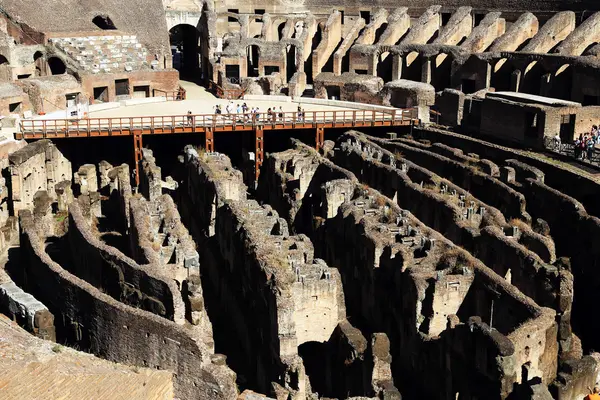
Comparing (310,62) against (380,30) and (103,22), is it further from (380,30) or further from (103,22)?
(103,22)

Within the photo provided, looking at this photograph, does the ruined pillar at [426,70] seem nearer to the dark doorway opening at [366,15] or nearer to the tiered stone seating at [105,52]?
the dark doorway opening at [366,15]

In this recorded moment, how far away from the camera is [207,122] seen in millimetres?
42719

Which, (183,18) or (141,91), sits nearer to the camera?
(141,91)

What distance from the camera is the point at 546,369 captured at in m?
20.8

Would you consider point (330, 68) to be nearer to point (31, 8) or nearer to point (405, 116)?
point (405, 116)

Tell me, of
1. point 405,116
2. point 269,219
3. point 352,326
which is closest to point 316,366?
point 352,326

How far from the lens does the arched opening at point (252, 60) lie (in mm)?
55800

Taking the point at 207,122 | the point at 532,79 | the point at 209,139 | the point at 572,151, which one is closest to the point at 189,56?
the point at 207,122

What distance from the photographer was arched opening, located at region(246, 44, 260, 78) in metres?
55.8

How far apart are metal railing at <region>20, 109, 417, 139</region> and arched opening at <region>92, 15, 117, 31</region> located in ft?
43.8

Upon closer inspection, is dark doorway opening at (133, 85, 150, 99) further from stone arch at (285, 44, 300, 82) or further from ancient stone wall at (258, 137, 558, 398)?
ancient stone wall at (258, 137, 558, 398)

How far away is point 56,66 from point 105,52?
2.73 meters

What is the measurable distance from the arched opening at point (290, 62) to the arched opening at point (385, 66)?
213 inches

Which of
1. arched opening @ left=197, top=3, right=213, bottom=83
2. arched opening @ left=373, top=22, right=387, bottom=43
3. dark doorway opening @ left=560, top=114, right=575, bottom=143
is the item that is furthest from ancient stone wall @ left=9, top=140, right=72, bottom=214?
arched opening @ left=373, top=22, right=387, bottom=43
